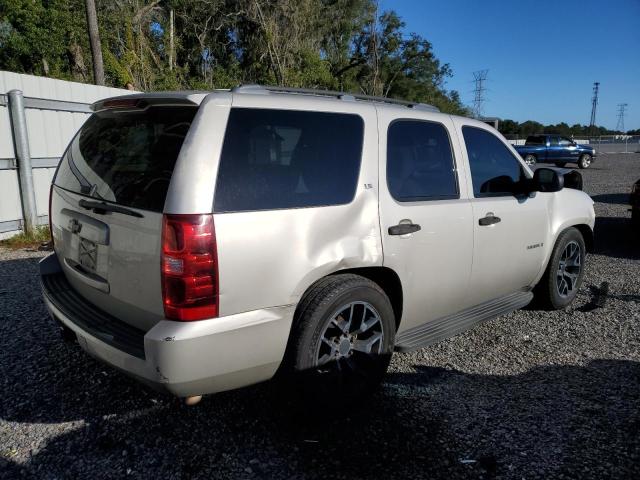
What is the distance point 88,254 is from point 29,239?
5.68 metres

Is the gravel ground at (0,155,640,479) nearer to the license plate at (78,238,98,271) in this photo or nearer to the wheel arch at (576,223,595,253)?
the license plate at (78,238,98,271)

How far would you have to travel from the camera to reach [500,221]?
373cm

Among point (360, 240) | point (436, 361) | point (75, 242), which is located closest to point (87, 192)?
point (75, 242)

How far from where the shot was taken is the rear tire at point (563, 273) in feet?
14.8

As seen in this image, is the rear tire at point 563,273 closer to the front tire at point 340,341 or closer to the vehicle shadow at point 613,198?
the front tire at point 340,341

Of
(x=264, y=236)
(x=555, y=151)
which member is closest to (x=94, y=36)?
(x=264, y=236)

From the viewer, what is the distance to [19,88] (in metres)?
7.29

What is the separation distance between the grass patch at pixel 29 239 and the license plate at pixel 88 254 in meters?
5.32

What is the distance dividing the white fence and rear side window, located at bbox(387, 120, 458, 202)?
643 cm

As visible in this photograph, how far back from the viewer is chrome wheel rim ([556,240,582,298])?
469cm

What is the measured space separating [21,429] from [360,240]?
221cm


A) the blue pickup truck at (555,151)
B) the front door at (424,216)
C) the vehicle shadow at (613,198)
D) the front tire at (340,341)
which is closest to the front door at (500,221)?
the front door at (424,216)

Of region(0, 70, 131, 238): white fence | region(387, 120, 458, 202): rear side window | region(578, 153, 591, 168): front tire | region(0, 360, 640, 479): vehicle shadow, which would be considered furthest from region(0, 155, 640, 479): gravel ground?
region(578, 153, 591, 168): front tire

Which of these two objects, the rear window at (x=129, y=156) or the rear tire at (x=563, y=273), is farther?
the rear tire at (x=563, y=273)
